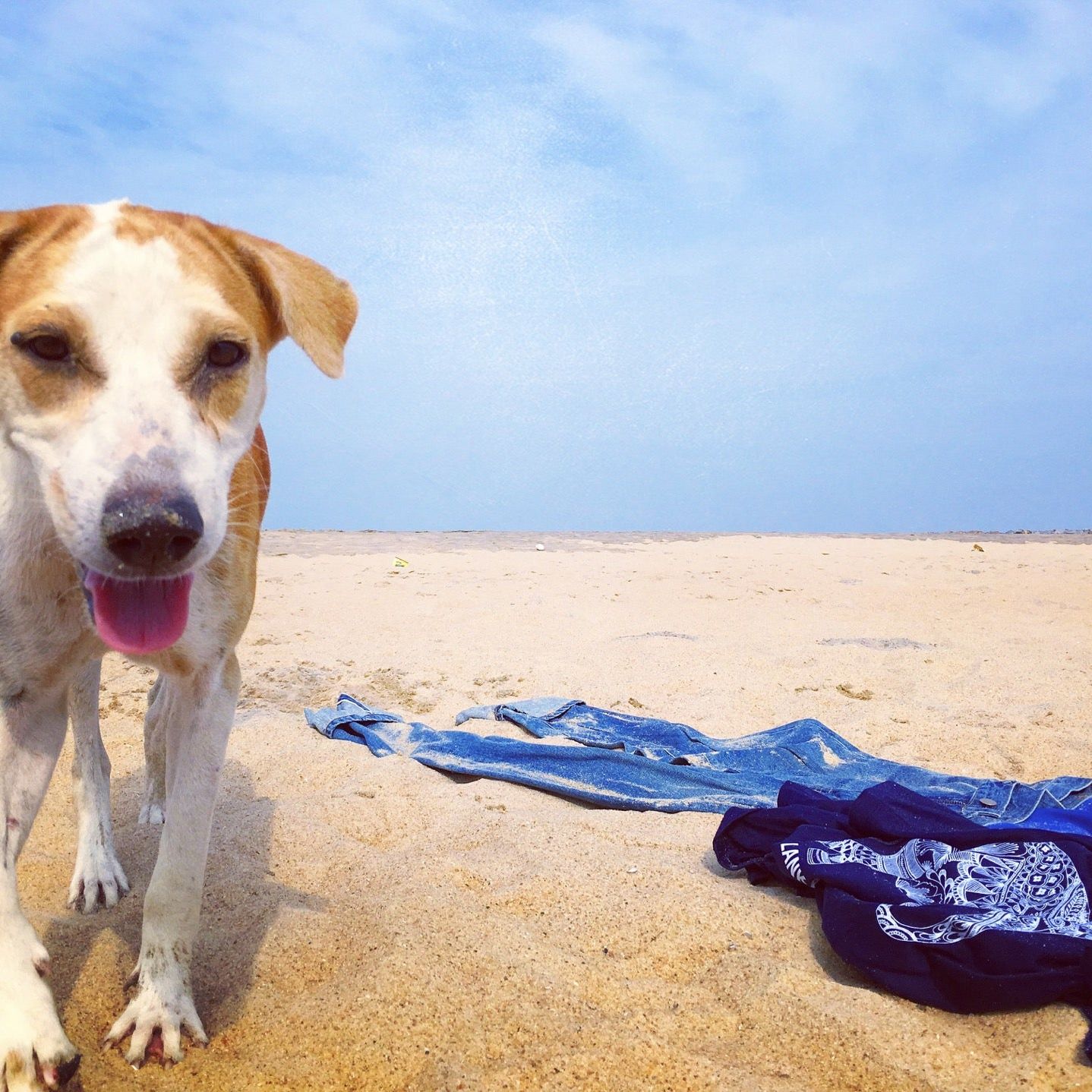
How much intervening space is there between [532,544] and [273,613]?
8.52m

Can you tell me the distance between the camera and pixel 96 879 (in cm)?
299

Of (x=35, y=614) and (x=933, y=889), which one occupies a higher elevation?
(x=35, y=614)

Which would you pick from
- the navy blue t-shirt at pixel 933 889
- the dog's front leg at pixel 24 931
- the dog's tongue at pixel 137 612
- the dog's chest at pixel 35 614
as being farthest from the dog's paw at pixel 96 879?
the navy blue t-shirt at pixel 933 889

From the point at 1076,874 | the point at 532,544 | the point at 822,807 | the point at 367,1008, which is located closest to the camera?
the point at 367,1008

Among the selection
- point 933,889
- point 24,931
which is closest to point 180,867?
point 24,931

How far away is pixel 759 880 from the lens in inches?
119

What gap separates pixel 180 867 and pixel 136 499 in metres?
1.08

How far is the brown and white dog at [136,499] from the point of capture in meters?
1.87

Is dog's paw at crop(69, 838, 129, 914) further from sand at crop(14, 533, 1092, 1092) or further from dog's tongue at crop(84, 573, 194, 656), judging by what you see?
dog's tongue at crop(84, 573, 194, 656)

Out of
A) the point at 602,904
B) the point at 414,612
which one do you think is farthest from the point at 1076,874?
the point at 414,612

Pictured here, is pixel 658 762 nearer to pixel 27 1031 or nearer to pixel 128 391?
pixel 27 1031

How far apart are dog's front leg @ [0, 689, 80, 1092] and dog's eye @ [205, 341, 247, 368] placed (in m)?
0.98

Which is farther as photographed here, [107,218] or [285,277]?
[285,277]

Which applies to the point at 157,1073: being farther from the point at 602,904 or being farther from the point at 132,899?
the point at 602,904
